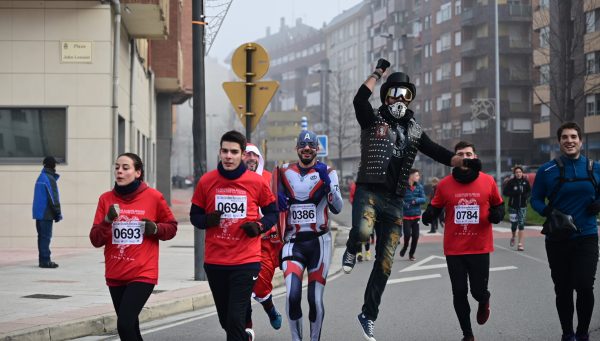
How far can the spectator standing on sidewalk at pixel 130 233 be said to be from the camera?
6.98 meters

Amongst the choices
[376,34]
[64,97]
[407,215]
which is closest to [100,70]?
[64,97]

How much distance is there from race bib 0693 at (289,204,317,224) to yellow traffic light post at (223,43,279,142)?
20.2 ft

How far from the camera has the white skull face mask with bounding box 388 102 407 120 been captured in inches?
306

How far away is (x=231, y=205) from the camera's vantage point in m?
7.14

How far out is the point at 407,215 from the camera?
18953 millimetres

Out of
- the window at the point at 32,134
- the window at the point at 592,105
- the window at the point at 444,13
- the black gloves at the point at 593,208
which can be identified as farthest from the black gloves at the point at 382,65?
the window at the point at 444,13

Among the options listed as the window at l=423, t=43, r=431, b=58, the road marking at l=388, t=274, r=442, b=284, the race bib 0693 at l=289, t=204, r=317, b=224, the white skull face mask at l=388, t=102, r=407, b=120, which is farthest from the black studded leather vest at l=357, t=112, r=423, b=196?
the window at l=423, t=43, r=431, b=58

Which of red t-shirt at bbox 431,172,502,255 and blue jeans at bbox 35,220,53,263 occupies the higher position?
red t-shirt at bbox 431,172,502,255

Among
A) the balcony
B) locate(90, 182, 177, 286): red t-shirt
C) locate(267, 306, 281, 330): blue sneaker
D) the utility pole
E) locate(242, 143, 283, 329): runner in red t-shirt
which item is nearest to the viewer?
locate(90, 182, 177, 286): red t-shirt

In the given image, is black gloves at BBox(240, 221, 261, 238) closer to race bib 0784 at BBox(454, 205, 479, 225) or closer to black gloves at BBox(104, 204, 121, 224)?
black gloves at BBox(104, 204, 121, 224)

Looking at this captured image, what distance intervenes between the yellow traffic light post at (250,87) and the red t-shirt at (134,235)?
7032mm

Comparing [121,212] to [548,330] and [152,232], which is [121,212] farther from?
[548,330]

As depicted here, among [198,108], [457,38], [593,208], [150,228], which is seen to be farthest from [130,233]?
[457,38]

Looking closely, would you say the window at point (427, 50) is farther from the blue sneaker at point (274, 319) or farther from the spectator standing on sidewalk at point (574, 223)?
the spectator standing on sidewalk at point (574, 223)
